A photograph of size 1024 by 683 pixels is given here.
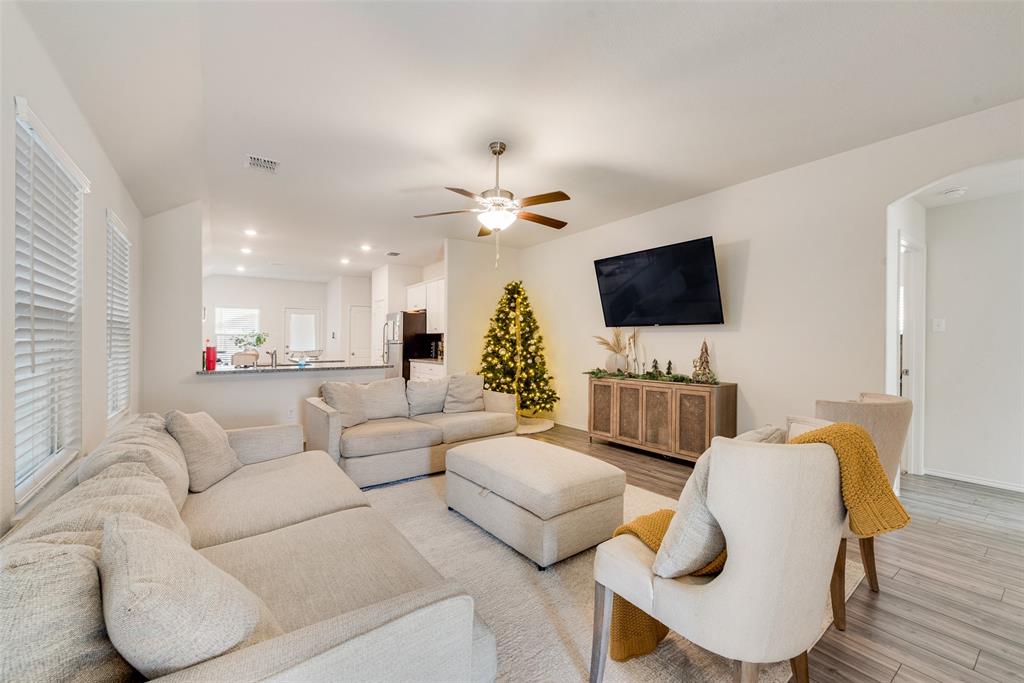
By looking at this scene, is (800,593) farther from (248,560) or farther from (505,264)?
(505,264)

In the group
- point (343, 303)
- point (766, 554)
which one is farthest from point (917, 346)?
point (343, 303)

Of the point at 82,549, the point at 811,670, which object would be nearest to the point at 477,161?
the point at 82,549

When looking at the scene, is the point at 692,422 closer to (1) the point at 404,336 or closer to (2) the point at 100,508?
(2) the point at 100,508

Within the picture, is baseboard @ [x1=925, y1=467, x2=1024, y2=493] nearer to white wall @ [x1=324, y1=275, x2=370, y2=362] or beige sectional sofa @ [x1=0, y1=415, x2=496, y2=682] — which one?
beige sectional sofa @ [x1=0, y1=415, x2=496, y2=682]

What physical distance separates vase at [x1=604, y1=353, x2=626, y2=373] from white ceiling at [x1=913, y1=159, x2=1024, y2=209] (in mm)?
2863

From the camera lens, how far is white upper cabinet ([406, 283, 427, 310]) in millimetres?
7148

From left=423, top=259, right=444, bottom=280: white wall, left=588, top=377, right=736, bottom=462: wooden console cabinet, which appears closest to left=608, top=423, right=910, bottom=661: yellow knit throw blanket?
left=588, top=377, right=736, bottom=462: wooden console cabinet

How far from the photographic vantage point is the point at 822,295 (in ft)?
11.5

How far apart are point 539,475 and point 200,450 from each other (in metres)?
1.90

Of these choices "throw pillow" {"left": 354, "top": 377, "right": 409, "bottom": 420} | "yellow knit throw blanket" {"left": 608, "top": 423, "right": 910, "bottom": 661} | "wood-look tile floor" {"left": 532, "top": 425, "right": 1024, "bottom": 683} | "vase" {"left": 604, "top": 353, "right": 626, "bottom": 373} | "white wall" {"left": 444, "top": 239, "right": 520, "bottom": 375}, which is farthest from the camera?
"white wall" {"left": 444, "top": 239, "right": 520, "bottom": 375}

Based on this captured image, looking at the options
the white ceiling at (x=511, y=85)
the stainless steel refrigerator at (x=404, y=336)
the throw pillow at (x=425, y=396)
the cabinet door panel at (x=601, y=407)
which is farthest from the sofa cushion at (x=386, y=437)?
the stainless steel refrigerator at (x=404, y=336)

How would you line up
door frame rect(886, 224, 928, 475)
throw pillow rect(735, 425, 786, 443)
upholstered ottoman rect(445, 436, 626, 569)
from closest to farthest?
throw pillow rect(735, 425, 786, 443) → upholstered ottoman rect(445, 436, 626, 569) → door frame rect(886, 224, 928, 475)

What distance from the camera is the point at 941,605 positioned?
6.61 feet

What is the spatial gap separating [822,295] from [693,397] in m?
1.35
